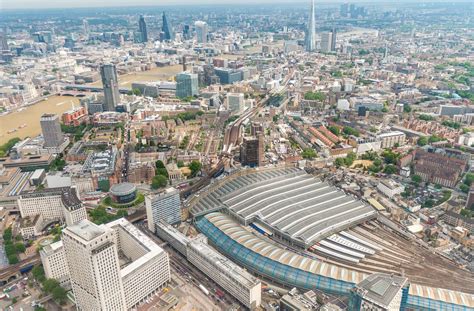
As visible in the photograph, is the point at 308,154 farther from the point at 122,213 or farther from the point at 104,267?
the point at 104,267

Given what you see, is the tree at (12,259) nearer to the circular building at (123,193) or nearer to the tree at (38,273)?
the tree at (38,273)

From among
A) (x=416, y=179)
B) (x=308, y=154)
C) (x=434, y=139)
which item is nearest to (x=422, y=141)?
(x=434, y=139)

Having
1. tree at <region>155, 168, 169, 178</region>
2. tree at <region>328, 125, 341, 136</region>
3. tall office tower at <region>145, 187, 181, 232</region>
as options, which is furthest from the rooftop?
tree at <region>328, 125, 341, 136</region>

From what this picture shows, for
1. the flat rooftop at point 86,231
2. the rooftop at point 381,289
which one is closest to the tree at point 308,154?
the rooftop at point 381,289

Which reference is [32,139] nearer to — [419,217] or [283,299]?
[283,299]

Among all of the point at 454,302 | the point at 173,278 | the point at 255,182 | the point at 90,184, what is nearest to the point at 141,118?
the point at 90,184

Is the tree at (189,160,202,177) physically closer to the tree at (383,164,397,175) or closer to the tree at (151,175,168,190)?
the tree at (151,175,168,190)
